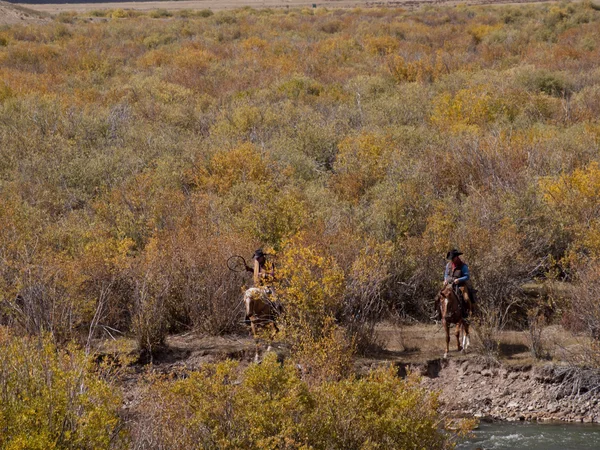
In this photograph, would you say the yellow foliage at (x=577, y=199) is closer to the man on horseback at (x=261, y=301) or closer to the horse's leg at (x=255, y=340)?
the man on horseback at (x=261, y=301)

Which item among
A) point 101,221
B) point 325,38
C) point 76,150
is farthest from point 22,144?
point 325,38

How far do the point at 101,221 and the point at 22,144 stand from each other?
635 centimetres

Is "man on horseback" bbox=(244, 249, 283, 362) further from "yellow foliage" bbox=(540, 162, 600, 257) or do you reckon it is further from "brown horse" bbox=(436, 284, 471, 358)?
"yellow foliage" bbox=(540, 162, 600, 257)

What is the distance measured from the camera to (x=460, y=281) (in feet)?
48.5

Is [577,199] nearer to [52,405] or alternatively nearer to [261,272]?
[261,272]

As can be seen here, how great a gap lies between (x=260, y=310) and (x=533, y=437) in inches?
193

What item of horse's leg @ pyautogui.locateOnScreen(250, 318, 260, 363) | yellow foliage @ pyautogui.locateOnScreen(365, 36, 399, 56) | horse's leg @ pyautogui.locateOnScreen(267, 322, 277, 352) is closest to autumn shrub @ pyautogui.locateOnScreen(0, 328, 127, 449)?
horse's leg @ pyautogui.locateOnScreen(267, 322, 277, 352)

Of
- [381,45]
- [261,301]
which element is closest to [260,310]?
[261,301]

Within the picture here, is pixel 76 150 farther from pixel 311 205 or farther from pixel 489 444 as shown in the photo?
pixel 489 444

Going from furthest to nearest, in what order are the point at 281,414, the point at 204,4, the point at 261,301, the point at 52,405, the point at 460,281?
the point at 204,4 < the point at 460,281 < the point at 261,301 < the point at 281,414 < the point at 52,405

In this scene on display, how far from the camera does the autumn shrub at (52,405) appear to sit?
7.72m

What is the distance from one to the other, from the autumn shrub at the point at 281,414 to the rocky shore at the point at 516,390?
4473 mm

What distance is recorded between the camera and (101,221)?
18609mm

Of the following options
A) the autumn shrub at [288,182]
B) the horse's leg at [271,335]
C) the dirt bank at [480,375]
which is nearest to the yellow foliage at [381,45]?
the autumn shrub at [288,182]
